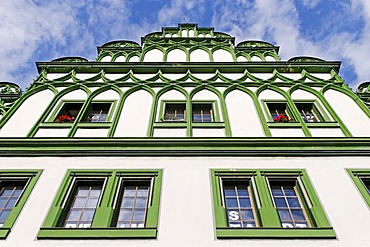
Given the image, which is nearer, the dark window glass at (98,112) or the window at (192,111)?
the window at (192,111)

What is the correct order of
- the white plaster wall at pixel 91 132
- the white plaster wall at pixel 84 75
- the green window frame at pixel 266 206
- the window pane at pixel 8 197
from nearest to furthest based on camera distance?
the green window frame at pixel 266 206 → the window pane at pixel 8 197 → the white plaster wall at pixel 91 132 → the white plaster wall at pixel 84 75

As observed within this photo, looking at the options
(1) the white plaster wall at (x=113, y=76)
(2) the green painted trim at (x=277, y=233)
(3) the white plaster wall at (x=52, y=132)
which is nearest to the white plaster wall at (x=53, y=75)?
(1) the white plaster wall at (x=113, y=76)

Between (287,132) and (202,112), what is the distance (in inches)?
111

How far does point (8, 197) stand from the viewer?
803cm

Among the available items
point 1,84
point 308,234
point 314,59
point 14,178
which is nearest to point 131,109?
point 14,178

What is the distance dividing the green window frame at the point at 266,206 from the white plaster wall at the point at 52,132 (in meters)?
4.67

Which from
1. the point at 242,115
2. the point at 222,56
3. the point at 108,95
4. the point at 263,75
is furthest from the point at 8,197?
the point at 222,56

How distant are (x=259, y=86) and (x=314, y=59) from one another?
3.72 m

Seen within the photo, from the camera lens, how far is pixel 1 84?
12.7m

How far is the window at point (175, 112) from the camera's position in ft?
35.6

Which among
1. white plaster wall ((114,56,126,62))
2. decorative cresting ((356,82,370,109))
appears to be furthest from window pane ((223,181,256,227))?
white plaster wall ((114,56,126,62))

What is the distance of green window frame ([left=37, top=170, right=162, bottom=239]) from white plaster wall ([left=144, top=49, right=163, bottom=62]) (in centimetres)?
696

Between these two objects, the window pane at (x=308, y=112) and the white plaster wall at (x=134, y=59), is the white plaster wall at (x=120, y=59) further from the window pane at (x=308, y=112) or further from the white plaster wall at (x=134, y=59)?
the window pane at (x=308, y=112)

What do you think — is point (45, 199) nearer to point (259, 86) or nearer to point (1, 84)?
point (1, 84)
